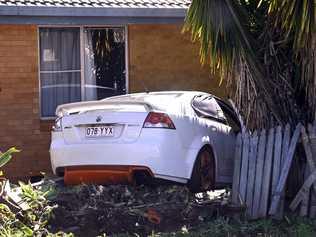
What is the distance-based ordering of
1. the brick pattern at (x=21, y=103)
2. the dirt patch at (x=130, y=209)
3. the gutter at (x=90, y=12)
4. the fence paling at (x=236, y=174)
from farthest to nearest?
the brick pattern at (x=21, y=103) → the gutter at (x=90, y=12) → the fence paling at (x=236, y=174) → the dirt patch at (x=130, y=209)

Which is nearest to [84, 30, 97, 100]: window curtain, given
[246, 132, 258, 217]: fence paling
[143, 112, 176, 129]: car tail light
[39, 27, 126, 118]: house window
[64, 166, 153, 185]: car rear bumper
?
[39, 27, 126, 118]: house window

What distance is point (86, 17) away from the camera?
12.0m

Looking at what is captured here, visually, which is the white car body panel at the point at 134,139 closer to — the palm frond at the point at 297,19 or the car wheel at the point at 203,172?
the car wheel at the point at 203,172

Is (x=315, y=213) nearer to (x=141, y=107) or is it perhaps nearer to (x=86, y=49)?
(x=141, y=107)

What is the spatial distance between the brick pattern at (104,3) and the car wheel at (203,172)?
3.43 meters

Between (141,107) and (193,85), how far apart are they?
4516 millimetres

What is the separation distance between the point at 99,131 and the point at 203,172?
1.38 m

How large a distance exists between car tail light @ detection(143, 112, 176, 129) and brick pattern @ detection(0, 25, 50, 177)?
3.77m

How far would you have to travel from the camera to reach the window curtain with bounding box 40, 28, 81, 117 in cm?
1277

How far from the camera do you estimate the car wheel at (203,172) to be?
30.6 ft

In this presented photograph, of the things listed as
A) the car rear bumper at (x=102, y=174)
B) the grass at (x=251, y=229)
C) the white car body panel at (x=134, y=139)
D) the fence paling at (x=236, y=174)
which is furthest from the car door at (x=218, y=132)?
the grass at (x=251, y=229)

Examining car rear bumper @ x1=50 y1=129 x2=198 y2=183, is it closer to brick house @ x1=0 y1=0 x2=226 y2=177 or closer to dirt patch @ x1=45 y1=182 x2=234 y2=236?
dirt patch @ x1=45 y1=182 x2=234 y2=236

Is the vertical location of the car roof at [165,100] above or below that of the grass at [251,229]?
above

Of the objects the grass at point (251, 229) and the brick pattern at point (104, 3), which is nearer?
the grass at point (251, 229)
